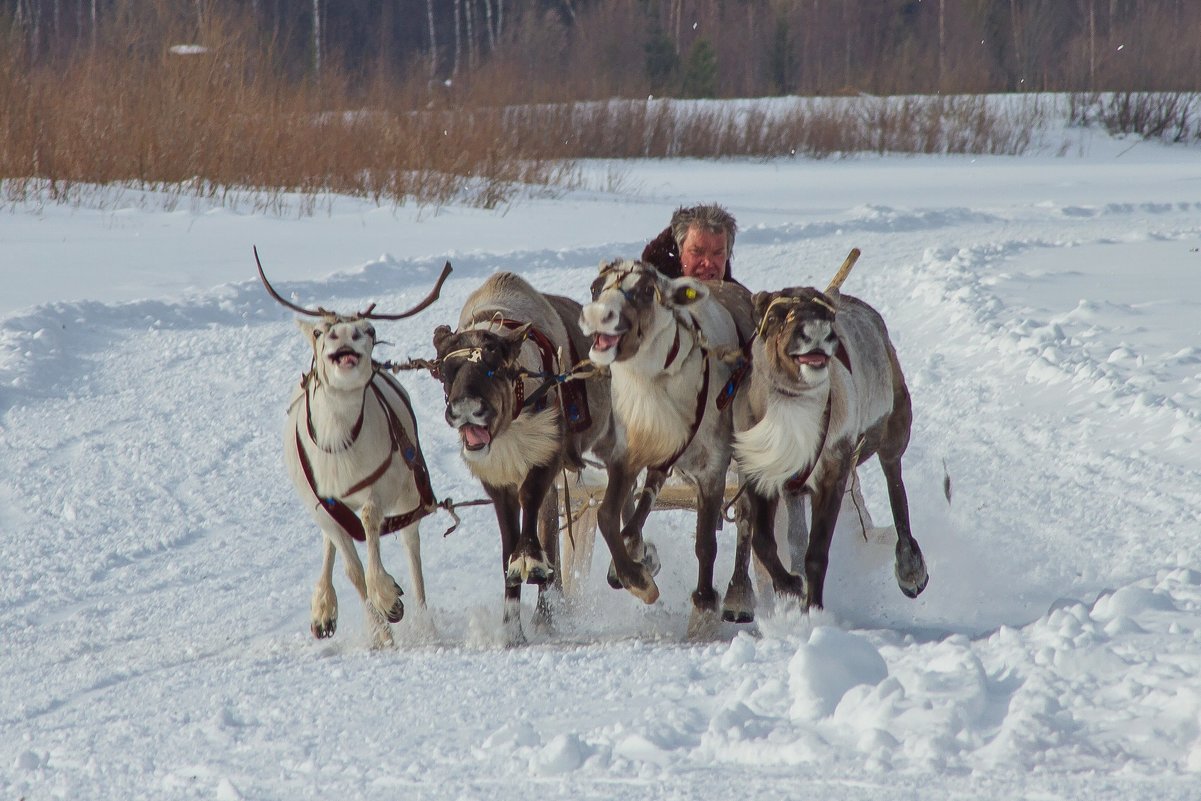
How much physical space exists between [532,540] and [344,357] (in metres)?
0.90

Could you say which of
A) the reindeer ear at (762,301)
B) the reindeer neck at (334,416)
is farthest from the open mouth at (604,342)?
the reindeer neck at (334,416)

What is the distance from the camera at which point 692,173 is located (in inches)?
1113

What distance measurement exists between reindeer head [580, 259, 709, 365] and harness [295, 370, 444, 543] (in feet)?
3.10

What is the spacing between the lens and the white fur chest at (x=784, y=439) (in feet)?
15.9

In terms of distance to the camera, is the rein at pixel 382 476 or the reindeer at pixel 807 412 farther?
the rein at pixel 382 476

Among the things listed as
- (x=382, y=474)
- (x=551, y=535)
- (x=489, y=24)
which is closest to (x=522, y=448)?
(x=382, y=474)

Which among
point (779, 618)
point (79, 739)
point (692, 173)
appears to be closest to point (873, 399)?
point (779, 618)

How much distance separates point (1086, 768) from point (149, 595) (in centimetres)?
416

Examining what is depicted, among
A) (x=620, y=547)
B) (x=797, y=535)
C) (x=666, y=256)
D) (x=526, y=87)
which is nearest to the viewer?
(x=620, y=547)

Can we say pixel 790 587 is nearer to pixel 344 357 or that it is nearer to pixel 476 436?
pixel 476 436

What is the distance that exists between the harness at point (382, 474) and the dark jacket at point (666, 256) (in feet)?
5.00

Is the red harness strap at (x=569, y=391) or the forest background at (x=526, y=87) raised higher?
the forest background at (x=526, y=87)

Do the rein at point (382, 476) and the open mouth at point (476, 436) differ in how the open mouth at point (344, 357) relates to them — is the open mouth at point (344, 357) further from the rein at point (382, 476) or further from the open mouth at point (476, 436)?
the open mouth at point (476, 436)

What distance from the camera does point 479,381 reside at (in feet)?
15.6
